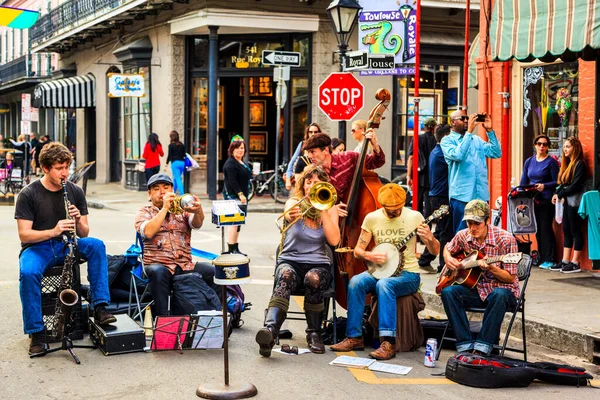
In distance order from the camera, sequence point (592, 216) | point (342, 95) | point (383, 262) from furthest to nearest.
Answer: point (342, 95) → point (592, 216) → point (383, 262)

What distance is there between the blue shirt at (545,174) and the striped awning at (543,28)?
1639mm

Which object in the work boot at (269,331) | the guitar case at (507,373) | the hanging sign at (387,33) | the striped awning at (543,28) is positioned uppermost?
the hanging sign at (387,33)

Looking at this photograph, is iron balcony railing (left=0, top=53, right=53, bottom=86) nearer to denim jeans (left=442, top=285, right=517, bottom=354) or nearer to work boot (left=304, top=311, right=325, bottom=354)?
work boot (left=304, top=311, right=325, bottom=354)

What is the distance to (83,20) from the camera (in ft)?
98.1

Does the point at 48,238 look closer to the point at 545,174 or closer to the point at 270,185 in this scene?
the point at 545,174

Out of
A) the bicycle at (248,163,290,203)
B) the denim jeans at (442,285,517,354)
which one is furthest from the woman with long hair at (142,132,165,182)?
the denim jeans at (442,285,517,354)

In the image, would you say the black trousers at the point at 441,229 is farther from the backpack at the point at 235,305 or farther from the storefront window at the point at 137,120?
the storefront window at the point at 137,120

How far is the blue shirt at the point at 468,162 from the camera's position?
34.2 ft

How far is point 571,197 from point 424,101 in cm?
1207

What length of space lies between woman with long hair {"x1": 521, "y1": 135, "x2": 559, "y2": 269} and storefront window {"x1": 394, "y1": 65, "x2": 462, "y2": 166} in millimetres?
11036

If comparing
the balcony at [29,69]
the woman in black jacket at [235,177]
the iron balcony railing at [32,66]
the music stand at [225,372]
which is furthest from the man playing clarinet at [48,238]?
the iron balcony railing at [32,66]

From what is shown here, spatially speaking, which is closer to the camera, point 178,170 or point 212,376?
point 212,376

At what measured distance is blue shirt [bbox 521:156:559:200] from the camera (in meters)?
11.6

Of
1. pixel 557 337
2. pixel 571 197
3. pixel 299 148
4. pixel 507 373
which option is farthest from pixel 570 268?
pixel 507 373
